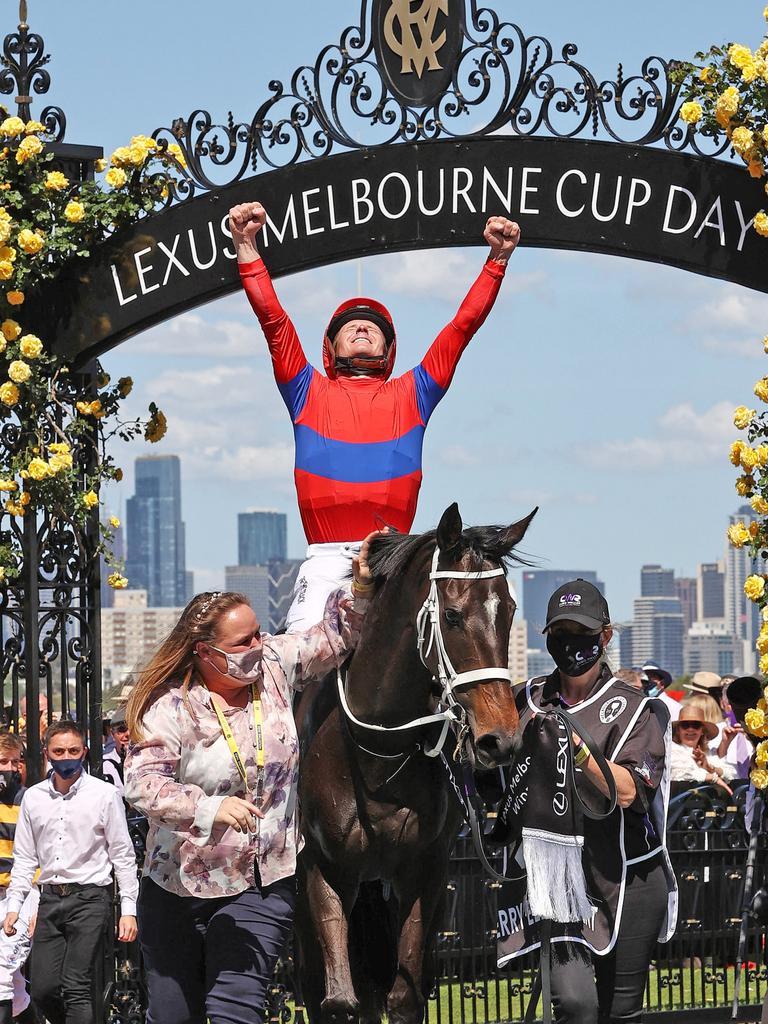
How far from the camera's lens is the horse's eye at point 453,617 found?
18.4 feet

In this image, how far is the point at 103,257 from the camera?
8.59m

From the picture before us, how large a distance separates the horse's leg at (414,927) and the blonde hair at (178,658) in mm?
1369

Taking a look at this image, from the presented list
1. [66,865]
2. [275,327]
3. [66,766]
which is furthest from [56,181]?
[66,865]

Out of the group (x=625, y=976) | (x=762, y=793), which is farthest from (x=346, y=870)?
(x=762, y=793)

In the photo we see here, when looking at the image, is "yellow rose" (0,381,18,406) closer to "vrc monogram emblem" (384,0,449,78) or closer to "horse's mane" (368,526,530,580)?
"vrc monogram emblem" (384,0,449,78)

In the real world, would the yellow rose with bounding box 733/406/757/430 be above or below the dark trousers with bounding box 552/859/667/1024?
above

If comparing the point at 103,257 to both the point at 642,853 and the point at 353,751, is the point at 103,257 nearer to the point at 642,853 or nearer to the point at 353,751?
the point at 353,751

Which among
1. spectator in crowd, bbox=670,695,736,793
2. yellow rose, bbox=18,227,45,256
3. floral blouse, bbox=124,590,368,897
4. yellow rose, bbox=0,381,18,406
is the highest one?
yellow rose, bbox=18,227,45,256

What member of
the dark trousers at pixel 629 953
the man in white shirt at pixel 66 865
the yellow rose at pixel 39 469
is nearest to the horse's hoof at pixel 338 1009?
the dark trousers at pixel 629 953

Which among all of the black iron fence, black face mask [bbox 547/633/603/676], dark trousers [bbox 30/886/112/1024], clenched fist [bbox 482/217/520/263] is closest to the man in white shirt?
dark trousers [bbox 30/886/112/1024]

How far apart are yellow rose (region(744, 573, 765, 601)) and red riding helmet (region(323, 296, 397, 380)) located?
224 cm

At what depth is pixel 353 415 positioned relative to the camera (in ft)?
24.1

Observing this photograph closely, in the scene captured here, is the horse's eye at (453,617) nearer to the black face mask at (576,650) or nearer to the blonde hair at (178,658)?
the black face mask at (576,650)

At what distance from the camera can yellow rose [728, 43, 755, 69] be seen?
8453 millimetres
